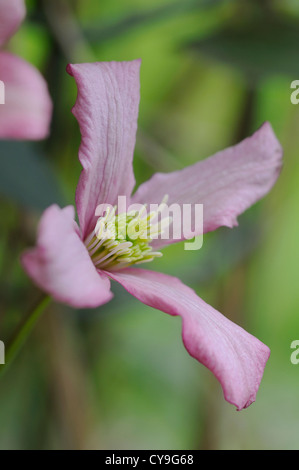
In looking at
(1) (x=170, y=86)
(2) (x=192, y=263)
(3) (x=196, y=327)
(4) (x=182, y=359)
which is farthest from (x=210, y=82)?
(3) (x=196, y=327)

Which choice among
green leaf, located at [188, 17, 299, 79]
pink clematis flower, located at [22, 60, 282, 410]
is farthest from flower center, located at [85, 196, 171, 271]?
green leaf, located at [188, 17, 299, 79]

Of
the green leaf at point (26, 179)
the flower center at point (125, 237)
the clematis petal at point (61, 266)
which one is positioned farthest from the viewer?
the green leaf at point (26, 179)

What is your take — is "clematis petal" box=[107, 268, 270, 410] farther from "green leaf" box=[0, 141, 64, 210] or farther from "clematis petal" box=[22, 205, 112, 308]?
"green leaf" box=[0, 141, 64, 210]

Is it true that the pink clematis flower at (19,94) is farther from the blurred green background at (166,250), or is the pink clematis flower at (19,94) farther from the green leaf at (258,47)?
the green leaf at (258,47)

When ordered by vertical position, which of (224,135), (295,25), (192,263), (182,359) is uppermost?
(295,25)

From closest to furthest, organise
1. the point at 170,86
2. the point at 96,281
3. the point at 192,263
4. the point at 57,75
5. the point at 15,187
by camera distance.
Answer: the point at 96,281 < the point at 15,187 < the point at 57,75 < the point at 192,263 < the point at 170,86

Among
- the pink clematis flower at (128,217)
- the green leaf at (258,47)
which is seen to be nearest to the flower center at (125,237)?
the pink clematis flower at (128,217)

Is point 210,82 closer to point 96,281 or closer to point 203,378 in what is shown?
point 203,378

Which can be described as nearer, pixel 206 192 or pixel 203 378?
pixel 206 192
